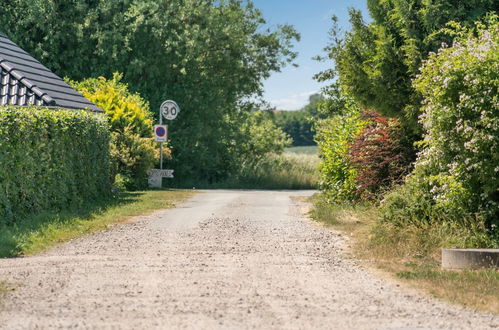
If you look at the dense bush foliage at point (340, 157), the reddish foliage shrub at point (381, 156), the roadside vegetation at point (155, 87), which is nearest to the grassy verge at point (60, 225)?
the roadside vegetation at point (155, 87)

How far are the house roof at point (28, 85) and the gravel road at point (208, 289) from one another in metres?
9.67

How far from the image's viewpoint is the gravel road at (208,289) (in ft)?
22.5

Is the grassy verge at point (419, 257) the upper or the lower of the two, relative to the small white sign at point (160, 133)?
lower

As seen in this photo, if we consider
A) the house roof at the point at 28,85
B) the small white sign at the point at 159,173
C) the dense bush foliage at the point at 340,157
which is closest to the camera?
the dense bush foliage at the point at 340,157

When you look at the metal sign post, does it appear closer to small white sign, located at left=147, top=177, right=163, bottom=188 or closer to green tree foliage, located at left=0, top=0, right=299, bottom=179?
small white sign, located at left=147, top=177, right=163, bottom=188

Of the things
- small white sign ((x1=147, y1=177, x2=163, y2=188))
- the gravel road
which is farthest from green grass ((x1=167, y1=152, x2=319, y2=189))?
the gravel road

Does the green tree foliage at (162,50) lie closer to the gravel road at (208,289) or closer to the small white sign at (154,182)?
the small white sign at (154,182)

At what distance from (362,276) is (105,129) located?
48.0 feet

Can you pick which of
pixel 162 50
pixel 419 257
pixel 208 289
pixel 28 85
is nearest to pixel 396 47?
pixel 419 257

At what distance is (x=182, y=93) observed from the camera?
4153 cm

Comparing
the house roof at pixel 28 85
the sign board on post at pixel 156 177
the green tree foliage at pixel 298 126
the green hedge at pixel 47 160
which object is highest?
the green tree foliage at pixel 298 126

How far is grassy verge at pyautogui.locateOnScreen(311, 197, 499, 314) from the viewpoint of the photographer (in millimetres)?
8250

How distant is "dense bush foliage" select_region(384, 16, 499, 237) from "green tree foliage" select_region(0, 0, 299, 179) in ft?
94.4

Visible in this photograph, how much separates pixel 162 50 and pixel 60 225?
27534 millimetres
